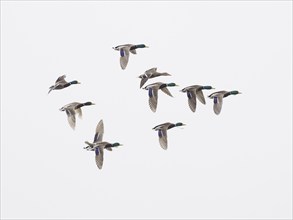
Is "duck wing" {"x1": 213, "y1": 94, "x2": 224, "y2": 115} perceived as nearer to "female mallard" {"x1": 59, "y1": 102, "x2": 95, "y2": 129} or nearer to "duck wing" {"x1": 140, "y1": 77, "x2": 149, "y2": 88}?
"duck wing" {"x1": 140, "y1": 77, "x2": 149, "y2": 88}

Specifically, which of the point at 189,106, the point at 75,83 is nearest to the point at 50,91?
the point at 75,83

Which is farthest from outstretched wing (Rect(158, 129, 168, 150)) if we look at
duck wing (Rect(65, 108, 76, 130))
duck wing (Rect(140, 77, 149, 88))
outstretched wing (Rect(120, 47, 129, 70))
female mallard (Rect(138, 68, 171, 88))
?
duck wing (Rect(65, 108, 76, 130))

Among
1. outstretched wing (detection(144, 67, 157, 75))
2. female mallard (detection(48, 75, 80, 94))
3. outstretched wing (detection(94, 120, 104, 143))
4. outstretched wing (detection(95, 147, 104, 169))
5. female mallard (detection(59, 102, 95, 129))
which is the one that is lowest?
outstretched wing (detection(95, 147, 104, 169))

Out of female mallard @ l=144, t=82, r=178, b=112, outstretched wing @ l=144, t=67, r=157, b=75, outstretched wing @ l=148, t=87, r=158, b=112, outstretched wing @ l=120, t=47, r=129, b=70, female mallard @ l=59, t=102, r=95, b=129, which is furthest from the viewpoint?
outstretched wing @ l=144, t=67, r=157, b=75

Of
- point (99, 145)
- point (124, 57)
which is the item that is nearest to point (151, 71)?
point (124, 57)

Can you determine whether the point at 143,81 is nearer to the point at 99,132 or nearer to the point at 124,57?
the point at 124,57

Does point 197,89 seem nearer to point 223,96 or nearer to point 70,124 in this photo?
point 223,96

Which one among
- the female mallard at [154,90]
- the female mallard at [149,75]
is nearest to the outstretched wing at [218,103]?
the female mallard at [154,90]

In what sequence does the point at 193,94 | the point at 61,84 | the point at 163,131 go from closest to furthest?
1. the point at 163,131
2. the point at 61,84
3. the point at 193,94
